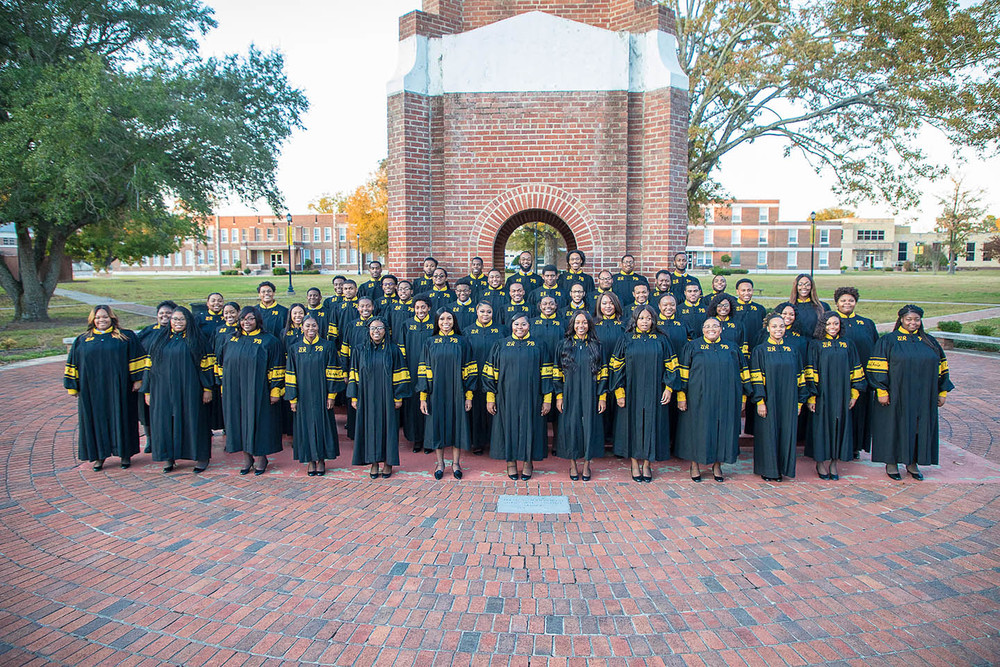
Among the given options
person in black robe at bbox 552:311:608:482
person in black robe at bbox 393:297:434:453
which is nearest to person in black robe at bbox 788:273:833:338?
person in black robe at bbox 552:311:608:482

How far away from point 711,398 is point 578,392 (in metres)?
1.40

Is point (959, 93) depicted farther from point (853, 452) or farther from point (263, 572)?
point (263, 572)

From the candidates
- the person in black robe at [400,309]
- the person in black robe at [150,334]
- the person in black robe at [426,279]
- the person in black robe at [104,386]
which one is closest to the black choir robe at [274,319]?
the person in black robe at [150,334]

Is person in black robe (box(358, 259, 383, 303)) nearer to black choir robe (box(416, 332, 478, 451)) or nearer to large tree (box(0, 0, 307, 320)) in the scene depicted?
black choir robe (box(416, 332, 478, 451))

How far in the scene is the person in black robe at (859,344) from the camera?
6.74m

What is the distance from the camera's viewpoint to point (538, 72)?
9.70m

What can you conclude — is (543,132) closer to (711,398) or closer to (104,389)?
(711,398)

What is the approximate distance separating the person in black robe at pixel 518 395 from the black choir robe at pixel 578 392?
17 centimetres

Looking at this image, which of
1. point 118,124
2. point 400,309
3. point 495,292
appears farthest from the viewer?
point 118,124

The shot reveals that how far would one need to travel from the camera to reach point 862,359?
678cm

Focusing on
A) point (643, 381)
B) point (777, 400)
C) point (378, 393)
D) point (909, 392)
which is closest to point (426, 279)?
point (378, 393)

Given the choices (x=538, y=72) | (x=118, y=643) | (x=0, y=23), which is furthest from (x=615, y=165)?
(x=0, y=23)

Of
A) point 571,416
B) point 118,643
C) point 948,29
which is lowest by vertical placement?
point 118,643

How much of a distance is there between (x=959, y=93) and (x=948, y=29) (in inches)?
67.2
